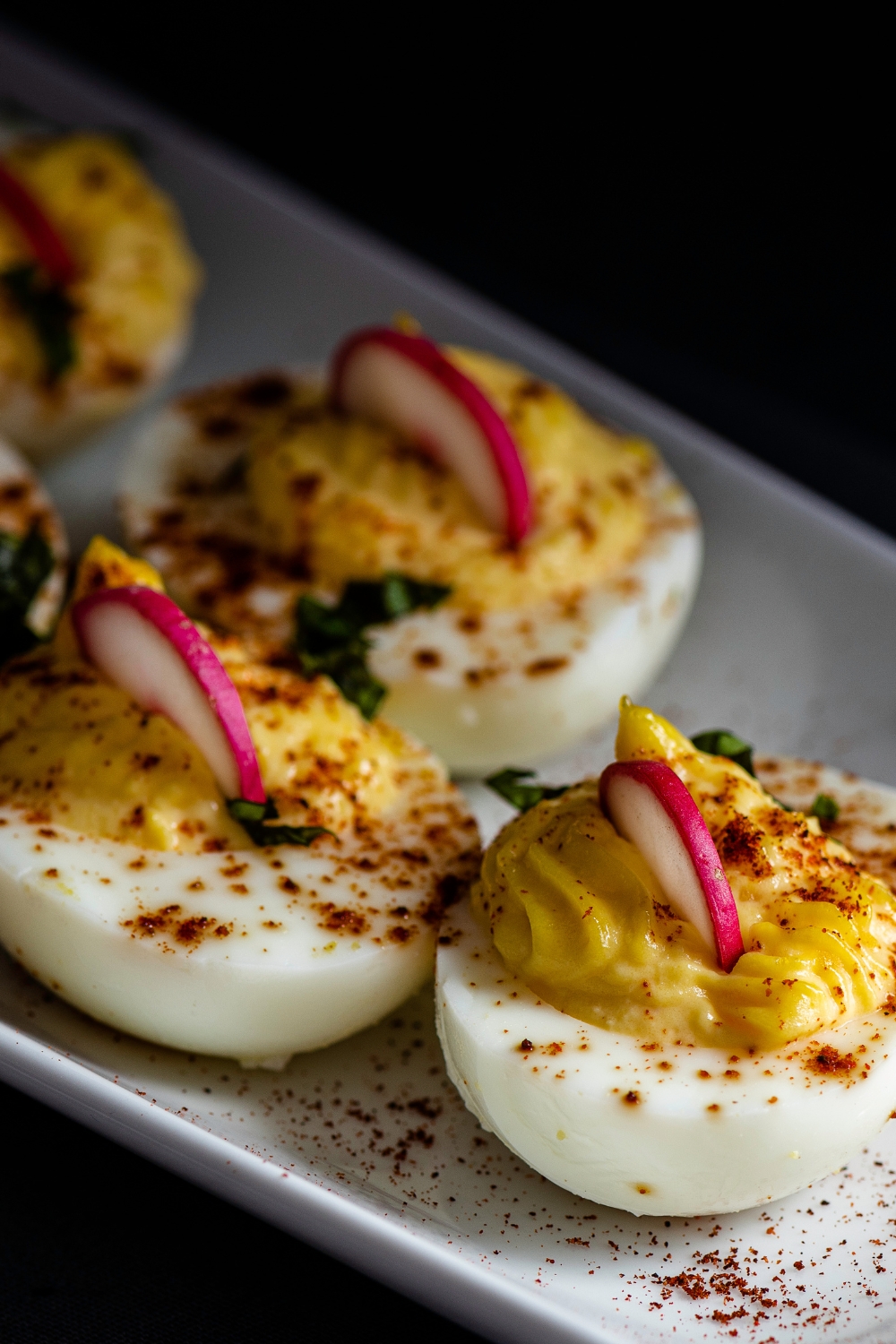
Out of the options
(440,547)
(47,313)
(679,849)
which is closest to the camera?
(679,849)

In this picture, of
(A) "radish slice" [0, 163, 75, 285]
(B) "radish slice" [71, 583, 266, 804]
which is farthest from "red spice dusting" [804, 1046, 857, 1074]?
(A) "radish slice" [0, 163, 75, 285]

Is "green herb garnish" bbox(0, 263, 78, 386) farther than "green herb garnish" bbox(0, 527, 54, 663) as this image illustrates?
Yes

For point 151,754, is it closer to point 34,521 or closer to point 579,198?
point 34,521

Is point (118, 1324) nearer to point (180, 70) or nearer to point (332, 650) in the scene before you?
point (332, 650)

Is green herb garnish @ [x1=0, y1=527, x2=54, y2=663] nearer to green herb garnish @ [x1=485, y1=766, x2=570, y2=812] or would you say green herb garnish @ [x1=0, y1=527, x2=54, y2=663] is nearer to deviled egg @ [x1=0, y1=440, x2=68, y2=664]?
deviled egg @ [x1=0, y1=440, x2=68, y2=664]

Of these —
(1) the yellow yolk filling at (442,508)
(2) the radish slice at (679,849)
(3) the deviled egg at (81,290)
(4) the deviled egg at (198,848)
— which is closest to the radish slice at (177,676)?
(4) the deviled egg at (198,848)

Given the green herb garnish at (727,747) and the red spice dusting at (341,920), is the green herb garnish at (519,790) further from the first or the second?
the red spice dusting at (341,920)

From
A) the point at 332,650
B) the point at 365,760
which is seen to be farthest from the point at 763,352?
the point at 365,760

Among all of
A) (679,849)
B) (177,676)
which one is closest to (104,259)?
(177,676)
